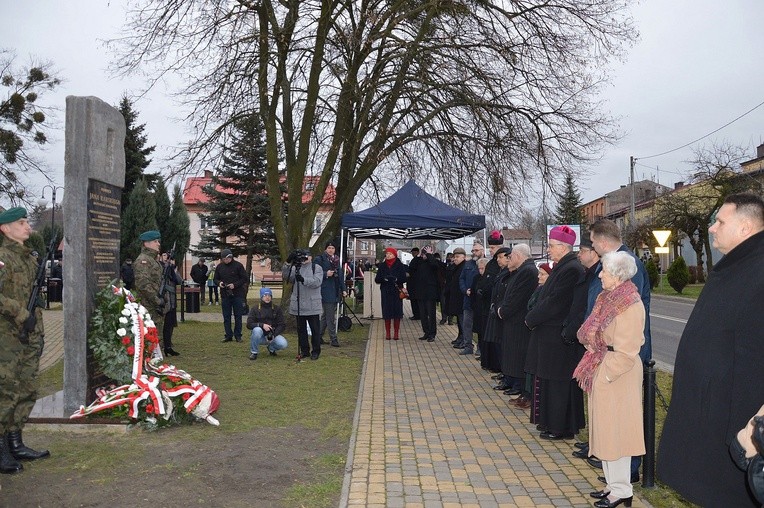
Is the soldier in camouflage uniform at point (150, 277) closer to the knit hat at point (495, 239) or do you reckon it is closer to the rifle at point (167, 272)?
the rifle at point (167, 272)

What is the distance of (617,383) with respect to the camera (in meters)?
4.93

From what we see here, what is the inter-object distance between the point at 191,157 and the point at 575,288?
1040 cm

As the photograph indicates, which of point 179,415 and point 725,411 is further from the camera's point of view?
point 179,415

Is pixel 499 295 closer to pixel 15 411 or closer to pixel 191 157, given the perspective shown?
pixel 15 411

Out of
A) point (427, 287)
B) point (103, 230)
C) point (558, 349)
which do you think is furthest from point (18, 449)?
point (427, 287)

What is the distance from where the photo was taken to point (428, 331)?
15227mm

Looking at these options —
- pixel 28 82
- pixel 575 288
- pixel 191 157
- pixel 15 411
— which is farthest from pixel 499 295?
pixel 28 82

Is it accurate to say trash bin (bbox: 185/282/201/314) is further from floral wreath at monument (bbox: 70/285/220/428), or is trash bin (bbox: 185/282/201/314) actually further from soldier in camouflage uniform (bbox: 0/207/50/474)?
soldier in camouflage uniform (bbox: 0/207/50/474)

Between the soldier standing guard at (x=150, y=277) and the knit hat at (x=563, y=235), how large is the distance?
21.5ft

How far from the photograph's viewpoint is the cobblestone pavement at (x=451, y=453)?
5098mm

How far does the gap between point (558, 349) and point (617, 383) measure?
168cm

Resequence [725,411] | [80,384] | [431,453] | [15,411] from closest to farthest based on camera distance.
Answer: [725,411] < [15,411] < [431,453] < [80,384]

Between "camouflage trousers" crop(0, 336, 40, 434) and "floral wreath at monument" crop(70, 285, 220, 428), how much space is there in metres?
1.32

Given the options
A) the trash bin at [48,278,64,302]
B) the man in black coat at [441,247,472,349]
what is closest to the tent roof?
the man in black coat at [441,247,472,349]
